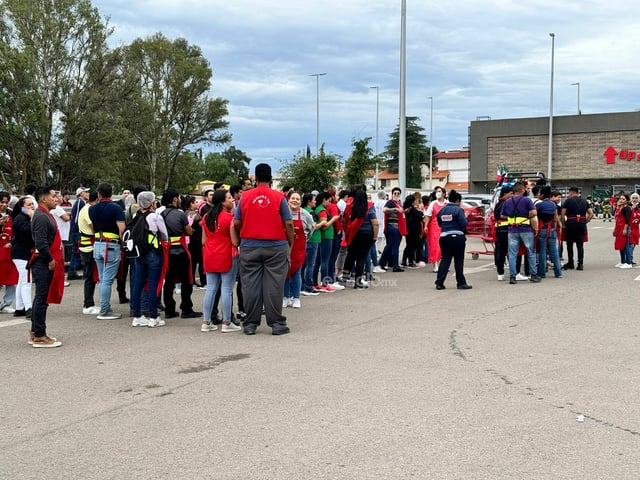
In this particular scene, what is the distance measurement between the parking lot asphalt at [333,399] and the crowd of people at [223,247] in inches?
20.0

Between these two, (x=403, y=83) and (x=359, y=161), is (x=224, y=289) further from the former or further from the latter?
(x=359, y=161)

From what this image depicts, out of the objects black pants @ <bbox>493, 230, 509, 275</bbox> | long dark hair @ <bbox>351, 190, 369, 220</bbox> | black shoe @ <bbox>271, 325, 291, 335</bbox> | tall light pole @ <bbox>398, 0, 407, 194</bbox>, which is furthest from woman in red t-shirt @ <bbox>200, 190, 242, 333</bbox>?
tall light pole @ <bbox>398, 0, 407, 194</bbox>

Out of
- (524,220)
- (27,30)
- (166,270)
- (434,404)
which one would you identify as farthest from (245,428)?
(27,30)

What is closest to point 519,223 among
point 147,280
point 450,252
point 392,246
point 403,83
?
point 450,252

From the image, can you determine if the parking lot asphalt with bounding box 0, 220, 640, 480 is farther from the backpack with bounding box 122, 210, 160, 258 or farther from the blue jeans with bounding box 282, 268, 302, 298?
the backpack with bounding box 122, 210, 160, 258

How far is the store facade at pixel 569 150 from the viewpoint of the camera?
58625 mm

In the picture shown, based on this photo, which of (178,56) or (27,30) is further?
(178,56)

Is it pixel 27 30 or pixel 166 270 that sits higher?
pixel 27 30

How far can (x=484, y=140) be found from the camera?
211 feet

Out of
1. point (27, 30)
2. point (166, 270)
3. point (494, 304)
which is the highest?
point (27, 30)

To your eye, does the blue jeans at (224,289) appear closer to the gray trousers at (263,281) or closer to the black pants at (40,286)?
the gray trousers at (263,281)

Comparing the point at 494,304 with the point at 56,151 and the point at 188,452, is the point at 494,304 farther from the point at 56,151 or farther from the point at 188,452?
the point at 56,151

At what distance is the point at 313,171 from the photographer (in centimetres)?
3834

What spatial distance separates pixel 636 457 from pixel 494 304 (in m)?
7.18
